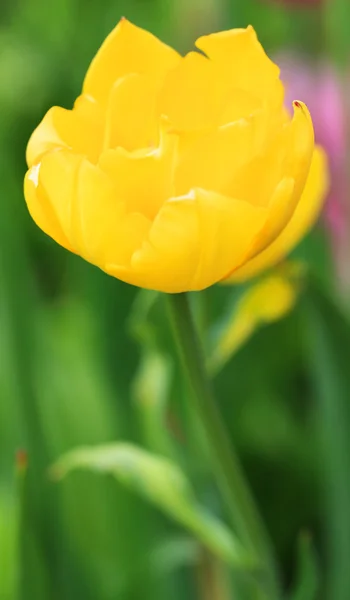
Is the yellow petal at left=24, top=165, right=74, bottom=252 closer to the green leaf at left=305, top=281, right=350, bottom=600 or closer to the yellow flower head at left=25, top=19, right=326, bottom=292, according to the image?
the yellow flower head at left=25, top=19, right=326, bottom=292

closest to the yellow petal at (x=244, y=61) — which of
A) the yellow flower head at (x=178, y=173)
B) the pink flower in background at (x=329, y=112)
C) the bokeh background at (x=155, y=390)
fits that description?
the yellow flower head at (x=178, y=173)

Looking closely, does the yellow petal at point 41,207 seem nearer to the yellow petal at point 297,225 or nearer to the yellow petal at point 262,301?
the yellow petal at point 297,225

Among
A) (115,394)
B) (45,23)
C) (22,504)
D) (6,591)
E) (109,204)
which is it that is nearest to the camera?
(109,204)

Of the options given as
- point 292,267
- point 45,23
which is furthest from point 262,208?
point 45,23

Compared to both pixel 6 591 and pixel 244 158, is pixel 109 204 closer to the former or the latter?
pixel 244 158

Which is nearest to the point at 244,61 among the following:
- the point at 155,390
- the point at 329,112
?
the point at 155,390

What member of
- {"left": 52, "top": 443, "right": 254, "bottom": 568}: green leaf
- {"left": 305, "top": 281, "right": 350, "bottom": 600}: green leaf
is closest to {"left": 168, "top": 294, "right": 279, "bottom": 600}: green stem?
{"left": 52, "top": 443, "right": 254, "bottom": 568}: green leaf

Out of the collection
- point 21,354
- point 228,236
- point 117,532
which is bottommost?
point 117,532
